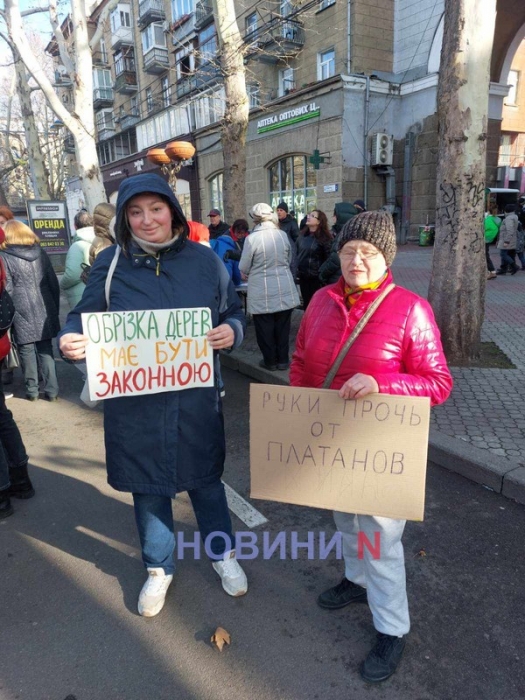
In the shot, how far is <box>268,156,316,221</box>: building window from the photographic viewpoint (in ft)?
63.2

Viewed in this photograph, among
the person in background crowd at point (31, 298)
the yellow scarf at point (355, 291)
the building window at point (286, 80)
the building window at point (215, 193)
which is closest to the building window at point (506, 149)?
→ the building window at point (286, 80)

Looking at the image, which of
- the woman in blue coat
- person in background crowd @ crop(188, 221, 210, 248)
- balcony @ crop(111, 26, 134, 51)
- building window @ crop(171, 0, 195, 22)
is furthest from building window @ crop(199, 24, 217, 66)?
the woman in blue coat

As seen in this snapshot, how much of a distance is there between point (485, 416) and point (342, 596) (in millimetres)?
2450

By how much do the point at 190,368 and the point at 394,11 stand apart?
2139cm

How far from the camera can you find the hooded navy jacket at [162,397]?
2080mm

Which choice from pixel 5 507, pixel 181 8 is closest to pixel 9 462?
pixel 5 507

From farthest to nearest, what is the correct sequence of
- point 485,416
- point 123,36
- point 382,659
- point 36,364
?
point 123,36 < point 36,364 < point 485,416 < point 382,659

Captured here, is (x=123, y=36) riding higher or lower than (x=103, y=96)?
higher

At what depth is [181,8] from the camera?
2688 cm

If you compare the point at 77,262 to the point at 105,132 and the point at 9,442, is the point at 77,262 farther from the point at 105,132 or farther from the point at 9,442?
the point at 105,132

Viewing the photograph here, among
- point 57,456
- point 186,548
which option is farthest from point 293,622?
point 57,456

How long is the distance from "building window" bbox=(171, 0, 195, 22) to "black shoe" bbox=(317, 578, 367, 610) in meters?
31.0

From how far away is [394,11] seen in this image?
18.3m

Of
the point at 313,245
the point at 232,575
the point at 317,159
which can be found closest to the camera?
the point at 232,575
